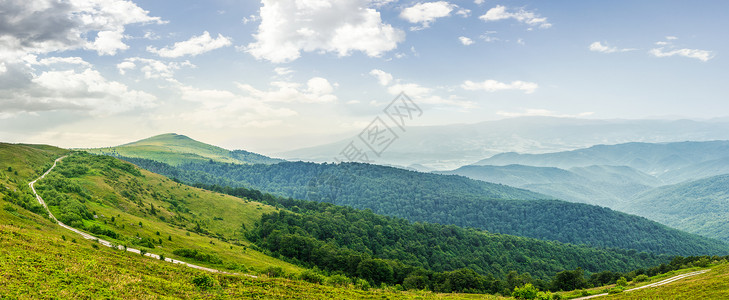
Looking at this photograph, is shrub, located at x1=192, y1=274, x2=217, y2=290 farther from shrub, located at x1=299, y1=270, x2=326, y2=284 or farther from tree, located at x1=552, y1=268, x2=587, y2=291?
tree, located at x1=552, y1=268, x2=587, y2=291

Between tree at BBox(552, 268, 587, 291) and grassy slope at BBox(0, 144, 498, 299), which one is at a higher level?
grassy slope at BBox(0, 144, 498, 299)

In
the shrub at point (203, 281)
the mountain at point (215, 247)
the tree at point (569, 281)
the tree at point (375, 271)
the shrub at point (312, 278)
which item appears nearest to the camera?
the mountain at point (215, 247)

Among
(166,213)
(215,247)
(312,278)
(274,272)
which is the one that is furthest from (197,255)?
(166,213)

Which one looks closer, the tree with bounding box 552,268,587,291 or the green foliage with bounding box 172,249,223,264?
the green foliage with bounding box 172,249,223,264

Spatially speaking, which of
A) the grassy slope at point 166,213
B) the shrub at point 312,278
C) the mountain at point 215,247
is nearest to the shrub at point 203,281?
the mountain at point 215,247

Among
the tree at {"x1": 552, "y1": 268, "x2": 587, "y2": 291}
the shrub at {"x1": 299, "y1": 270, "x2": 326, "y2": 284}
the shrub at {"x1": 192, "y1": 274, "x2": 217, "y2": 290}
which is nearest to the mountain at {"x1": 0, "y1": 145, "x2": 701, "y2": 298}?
the shrub at {"x1": 192, "y1": 274, "x2": 217, "y2": 290}

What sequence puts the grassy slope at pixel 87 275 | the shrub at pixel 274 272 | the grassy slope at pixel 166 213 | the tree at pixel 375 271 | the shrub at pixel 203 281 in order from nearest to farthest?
the grassy slope at pixel 87 275
the shrub at pixel 203 281
the shrub at pixel 274 272
the grassy slope at pixel 166 213
the tree at pixel 375 271

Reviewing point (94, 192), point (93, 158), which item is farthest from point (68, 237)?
point (93, 158)

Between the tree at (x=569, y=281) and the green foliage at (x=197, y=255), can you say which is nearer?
the green foliage at (x=197, y=255)

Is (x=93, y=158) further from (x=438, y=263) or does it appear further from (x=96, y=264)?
(x=438, y=263)

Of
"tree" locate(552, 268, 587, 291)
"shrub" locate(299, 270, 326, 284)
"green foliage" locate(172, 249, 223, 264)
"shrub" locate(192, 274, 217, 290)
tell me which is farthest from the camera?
"tree" locate(552, 268, 587, 291)

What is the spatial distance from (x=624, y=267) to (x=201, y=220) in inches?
8104

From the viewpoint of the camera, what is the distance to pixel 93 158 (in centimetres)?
13712

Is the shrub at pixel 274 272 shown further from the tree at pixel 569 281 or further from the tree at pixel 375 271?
the tree at pixel 569 281
